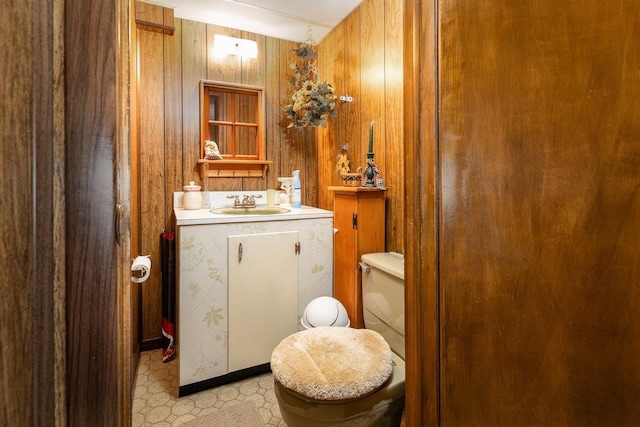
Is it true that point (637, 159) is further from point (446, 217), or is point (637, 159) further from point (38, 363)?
point (38, 363)

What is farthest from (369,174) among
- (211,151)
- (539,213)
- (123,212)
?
(123,212)

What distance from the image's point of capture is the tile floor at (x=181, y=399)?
1599 mm

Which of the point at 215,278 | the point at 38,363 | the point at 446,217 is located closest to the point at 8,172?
the point at 38,363

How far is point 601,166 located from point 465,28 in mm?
327

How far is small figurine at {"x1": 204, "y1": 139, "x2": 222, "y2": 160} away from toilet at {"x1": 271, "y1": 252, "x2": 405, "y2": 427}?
149 centimetres

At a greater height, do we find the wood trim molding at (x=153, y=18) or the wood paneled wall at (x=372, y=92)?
the wood trim molding at (x=153, y=18)

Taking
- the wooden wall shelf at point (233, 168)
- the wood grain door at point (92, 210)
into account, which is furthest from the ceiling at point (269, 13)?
the wood grain door at point (92, 210)

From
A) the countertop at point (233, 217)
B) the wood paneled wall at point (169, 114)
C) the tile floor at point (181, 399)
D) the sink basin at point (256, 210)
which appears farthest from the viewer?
the sink basin at point (256, 210)

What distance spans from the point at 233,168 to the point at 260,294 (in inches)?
40.4

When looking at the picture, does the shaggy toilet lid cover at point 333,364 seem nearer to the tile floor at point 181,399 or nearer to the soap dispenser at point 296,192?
the tile floor at point 181,399

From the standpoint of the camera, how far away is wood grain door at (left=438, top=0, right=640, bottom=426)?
0.45 meters

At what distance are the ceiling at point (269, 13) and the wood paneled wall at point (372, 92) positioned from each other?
0.38ft

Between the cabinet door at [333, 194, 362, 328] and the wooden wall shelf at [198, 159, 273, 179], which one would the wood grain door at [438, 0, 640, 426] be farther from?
the wooden wall shelf at [198, 159, 273, 179]

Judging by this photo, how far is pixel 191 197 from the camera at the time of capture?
7.32ft
